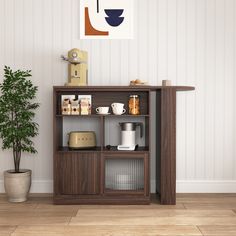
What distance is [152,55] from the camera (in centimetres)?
384

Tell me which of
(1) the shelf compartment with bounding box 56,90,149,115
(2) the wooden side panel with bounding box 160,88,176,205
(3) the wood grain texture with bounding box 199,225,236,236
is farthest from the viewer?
(1) the shelf compartment with bounding box 56,90,149,115

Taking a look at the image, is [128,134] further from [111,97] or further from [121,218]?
[121,218]

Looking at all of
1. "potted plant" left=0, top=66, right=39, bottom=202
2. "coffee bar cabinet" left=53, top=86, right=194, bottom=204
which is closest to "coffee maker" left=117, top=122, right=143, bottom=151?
"coffee bar cabinet" left=53, top=86, right=194, bottom=204

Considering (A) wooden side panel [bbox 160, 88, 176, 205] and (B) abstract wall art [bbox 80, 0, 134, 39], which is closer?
(A) wooden side panel [bbox 160, 88, 176, 205]

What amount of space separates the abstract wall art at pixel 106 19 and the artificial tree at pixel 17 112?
770 mm

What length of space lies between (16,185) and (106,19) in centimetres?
181

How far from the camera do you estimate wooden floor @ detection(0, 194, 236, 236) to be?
2676mm

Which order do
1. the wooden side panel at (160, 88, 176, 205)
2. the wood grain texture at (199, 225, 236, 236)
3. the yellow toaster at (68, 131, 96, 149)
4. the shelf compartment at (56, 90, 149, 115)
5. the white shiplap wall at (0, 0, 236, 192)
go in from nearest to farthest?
the wood grain texture at (199, 225, 236, 236) → the wooden side panel at (160, 88, 176, 205) → the yellow toaster at (68, 131, 96, 149) → the shelf compartment at (56, 90, 149, 115) → the white shiplap wall at (0, 0, 236, 192)

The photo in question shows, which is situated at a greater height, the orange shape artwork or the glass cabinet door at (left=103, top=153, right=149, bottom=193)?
the orange shape artwork

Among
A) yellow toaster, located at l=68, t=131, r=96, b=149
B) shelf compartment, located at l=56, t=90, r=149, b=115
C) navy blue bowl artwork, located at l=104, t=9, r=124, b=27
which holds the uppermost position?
navy blue bowl artwork, located at l=104, t=9, r=124, b=27

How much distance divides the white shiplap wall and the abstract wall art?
64 millimetres

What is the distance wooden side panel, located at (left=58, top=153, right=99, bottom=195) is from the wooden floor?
170 mm

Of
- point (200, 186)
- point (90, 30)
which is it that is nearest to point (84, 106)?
point (90, 30)

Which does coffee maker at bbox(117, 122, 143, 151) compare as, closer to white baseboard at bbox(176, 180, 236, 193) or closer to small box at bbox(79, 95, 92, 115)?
small box at bbox(79, 95, 92, 115)
